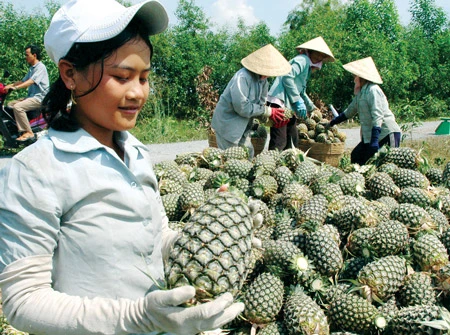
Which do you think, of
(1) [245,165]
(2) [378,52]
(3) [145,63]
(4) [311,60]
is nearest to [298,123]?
(4) [311,60]

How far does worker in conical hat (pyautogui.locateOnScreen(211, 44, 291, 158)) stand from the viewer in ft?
21.2

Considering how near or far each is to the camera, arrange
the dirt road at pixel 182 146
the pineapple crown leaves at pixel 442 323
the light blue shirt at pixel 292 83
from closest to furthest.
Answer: the pineapple crown leaves at pixel 442 323, the light blue shirt at pixel 292 83, the dirt road at pixel 182 146

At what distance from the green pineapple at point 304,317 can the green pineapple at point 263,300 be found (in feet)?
0.24

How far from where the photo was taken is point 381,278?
109 inches

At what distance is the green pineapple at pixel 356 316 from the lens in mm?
2672

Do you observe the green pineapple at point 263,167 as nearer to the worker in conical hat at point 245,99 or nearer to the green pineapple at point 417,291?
the green pineapple at point 417,291

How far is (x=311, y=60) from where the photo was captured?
8.18 m

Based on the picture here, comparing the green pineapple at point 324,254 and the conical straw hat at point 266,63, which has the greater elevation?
the conical straw hat at point 266,63

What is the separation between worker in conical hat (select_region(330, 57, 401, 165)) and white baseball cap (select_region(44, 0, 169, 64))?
571 centimetres

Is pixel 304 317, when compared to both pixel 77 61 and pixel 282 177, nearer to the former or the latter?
pixel 282 177

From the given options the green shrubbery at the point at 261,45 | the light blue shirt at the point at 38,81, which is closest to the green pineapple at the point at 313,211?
the light blue shirt at the point at 38,81

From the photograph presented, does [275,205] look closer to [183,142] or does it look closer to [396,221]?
[396,221]

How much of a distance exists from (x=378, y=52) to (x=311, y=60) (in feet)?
39.5

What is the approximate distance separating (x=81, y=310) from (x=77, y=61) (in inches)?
32.9
